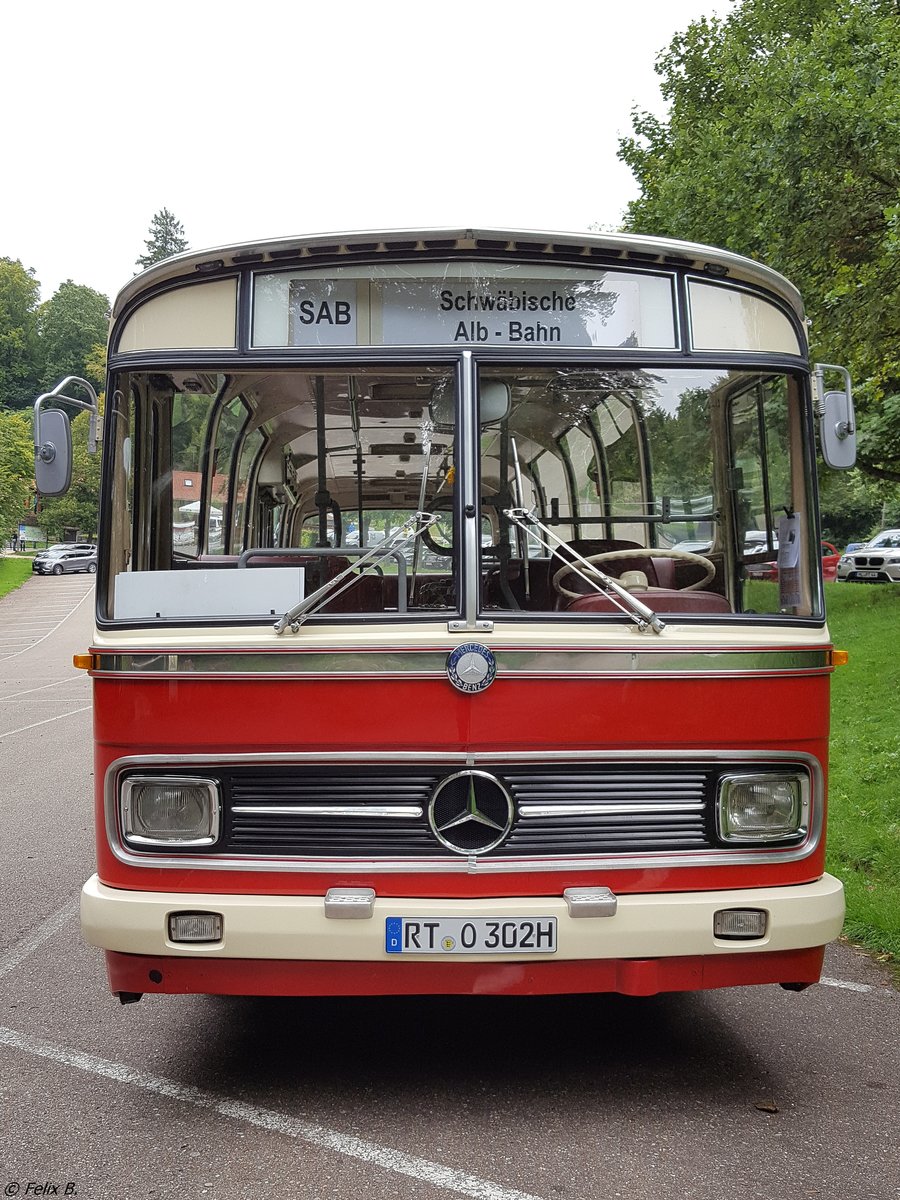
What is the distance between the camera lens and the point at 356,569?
415cm

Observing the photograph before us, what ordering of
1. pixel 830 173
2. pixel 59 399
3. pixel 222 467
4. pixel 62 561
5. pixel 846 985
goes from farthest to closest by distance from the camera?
pixel 62 561 < pixel 830 173 < pixel 846 985 < pixel 222 467 < pixel 59 399

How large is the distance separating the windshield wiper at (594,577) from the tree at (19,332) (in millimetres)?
111573

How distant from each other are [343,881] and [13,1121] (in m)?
1.25

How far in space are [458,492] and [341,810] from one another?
1047 mm

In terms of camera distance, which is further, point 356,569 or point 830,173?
point 830,173

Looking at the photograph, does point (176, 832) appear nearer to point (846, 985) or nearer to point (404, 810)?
point (404, 810)

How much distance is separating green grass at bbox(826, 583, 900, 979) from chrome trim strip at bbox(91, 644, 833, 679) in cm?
275

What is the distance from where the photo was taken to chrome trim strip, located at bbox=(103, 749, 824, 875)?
396 centimetres

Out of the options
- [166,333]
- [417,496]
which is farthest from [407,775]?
[166,333]

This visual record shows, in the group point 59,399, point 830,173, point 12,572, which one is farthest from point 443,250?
point 12,572

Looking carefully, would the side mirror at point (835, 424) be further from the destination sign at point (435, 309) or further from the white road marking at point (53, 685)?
the white road marking at point (53, 685)

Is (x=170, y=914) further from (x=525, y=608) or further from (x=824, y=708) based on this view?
(x=824, y=708)

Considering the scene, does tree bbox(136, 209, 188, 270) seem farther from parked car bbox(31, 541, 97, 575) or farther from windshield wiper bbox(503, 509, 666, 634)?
windshield wiper bbox(503, 509, 666, 634)
